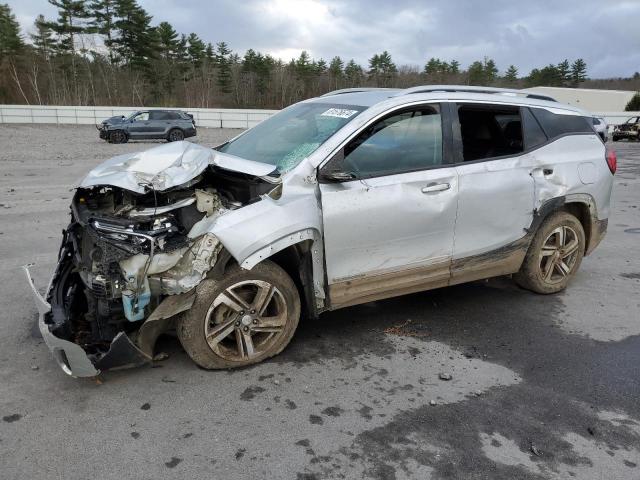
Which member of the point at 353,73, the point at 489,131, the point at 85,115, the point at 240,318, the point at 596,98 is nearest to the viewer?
the point at 240,318

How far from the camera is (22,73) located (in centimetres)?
5228

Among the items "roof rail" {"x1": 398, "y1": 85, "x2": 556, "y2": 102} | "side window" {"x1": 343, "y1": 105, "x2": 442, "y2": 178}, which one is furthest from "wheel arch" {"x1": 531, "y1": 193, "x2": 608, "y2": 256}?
"side window" {"x1": 343, "y1": 105, "x2": 442, "y2": 178}

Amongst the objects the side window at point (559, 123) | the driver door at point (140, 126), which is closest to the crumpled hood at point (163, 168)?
the side window at point (559, 123)

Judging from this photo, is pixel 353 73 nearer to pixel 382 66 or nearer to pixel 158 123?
pixel 382 66

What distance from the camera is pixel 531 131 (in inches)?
177

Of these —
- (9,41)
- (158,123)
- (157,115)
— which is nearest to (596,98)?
(157,115)

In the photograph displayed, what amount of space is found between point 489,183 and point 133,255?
2.73 meters

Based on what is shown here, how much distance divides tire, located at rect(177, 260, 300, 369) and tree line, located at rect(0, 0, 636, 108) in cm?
5547

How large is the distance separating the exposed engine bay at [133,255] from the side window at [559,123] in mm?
2706

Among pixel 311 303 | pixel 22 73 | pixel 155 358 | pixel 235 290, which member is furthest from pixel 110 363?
pixel 22 73

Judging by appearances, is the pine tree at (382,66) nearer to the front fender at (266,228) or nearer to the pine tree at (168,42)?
the pine tree at (168,42)

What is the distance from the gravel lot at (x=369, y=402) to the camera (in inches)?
102

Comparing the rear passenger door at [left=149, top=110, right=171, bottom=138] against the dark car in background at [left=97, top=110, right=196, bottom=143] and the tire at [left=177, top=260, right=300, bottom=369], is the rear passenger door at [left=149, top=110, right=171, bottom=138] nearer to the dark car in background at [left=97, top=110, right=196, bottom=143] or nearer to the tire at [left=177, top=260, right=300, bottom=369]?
the dark car in background at [left=97, top=110, right=196, bottom=143]

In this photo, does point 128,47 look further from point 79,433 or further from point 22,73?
point 79,433
